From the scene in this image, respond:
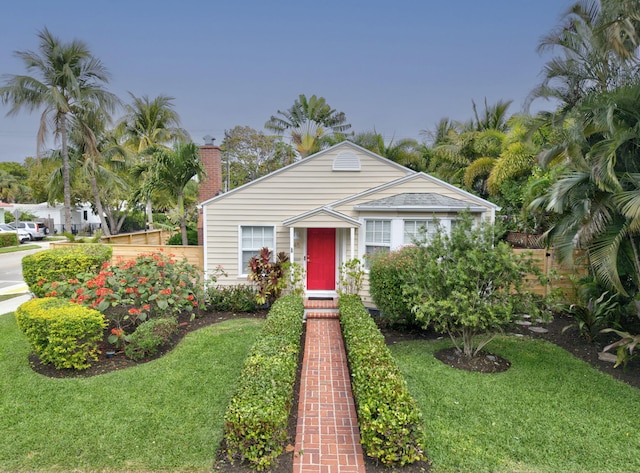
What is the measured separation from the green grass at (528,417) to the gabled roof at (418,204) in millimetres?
3894

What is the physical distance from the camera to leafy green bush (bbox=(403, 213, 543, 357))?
5863 millimetres

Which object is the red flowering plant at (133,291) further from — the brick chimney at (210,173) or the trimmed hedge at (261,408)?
the trimmed hedge at (261,408)

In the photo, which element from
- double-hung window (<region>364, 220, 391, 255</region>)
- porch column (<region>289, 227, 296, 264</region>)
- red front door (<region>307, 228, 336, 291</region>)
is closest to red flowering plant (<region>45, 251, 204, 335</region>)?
porch column (<region>289, 227, 296, 264</region>)

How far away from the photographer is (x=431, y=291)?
6355 millimetres

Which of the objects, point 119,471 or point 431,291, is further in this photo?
point 431,291

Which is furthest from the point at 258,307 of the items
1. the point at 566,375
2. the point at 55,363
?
the point at 566,375

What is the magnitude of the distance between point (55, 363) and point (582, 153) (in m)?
9.97

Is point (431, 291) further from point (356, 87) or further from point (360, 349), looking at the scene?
point (356, 87)

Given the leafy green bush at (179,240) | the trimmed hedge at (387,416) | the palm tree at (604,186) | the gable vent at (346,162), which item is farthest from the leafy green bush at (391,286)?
the leafy green bush at (179,240)

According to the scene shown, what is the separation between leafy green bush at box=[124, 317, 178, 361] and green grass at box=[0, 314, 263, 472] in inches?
14.1

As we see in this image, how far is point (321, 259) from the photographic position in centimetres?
1034

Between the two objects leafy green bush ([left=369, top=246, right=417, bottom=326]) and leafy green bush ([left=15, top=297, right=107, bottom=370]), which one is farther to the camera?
leafy green bush ([left=369, top=246, right=417, bottom=326])

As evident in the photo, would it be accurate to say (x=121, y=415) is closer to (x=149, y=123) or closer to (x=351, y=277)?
(x=351, y=277)

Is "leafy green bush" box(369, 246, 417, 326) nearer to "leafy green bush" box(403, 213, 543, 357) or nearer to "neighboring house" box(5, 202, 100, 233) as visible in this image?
"leafy green bush" box(403, 213, 543, 357)
